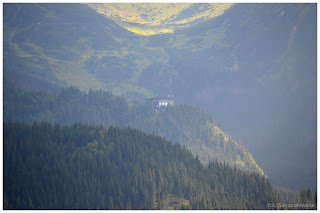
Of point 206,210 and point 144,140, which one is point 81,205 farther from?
point 144,140

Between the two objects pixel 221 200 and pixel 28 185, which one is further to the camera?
pixel 221 200

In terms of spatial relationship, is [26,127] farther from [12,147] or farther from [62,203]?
[62,203]

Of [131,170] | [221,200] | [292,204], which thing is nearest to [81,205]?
[131,170]

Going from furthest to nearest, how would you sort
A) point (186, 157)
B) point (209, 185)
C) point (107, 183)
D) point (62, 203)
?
point (186, 157)
point (209, 185)
point (107, 183)
point (62, 203)

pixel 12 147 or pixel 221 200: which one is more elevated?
pixel 12 147

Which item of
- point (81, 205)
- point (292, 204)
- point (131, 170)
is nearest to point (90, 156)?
point (131, 170)

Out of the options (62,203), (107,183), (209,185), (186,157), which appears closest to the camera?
(62,203)
